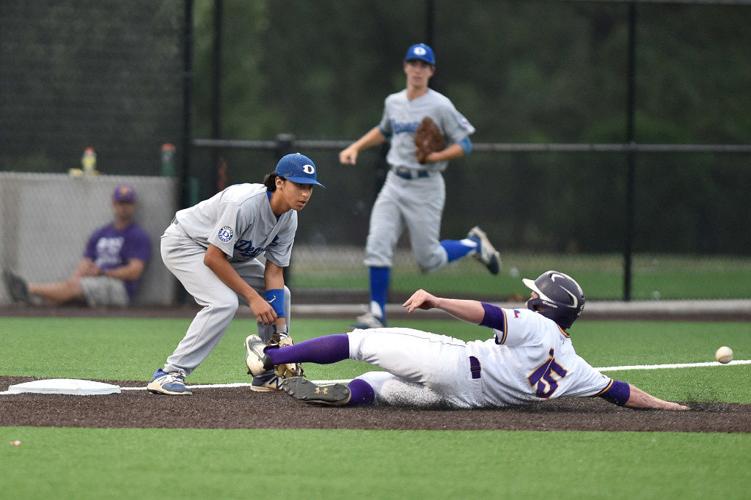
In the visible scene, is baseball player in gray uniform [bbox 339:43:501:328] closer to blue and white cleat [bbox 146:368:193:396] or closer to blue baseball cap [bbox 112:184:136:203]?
blue baseball cap [bbox 112:184:136:203]

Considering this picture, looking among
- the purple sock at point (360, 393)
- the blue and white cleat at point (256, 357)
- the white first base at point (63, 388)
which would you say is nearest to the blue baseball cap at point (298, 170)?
the blue and white cleat at point (256, 357)

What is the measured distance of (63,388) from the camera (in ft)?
24.6

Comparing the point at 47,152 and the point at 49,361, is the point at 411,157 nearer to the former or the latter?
the point at 49,361

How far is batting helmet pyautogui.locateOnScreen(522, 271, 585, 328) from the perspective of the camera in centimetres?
712

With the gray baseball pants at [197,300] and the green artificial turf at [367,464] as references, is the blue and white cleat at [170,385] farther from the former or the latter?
the green artificial turf at [367,464]

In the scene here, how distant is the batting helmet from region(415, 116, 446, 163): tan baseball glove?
4175mm

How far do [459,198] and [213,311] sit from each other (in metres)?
12.7

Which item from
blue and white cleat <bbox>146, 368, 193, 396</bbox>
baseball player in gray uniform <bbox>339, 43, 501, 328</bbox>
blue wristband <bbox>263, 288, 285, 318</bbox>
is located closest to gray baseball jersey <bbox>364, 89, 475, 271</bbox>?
baseball player in gray uniform <bbox>339, 43, 501, 328</bbox>

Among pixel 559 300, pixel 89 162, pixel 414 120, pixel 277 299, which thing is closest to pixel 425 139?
pixel 414 120

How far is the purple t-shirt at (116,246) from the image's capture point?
13320mm

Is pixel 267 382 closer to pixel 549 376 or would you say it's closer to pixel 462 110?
pixel 549 376

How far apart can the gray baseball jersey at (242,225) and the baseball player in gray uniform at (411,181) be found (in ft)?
10.6

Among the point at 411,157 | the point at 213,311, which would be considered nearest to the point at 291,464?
the point at 213,311

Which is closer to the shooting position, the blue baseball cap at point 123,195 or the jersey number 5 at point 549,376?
the jersey number 5 at point 549,376
